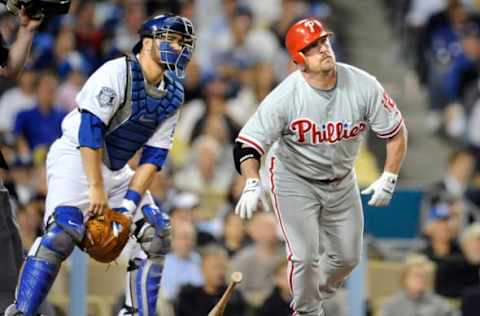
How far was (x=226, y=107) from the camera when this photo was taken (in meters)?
14.5

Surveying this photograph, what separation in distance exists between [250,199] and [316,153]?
68cm

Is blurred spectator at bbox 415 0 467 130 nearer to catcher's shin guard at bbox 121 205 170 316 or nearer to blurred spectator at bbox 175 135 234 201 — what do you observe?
blurred spectator at bbox 175 135 234 201

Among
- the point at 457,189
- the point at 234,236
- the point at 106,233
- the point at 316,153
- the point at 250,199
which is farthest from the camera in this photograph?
the point at 457,189

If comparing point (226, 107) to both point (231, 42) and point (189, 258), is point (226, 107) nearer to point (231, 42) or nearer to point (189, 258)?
point (231, 42)

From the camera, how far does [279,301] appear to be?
35.3ft

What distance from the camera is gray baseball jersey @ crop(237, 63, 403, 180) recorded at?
27.7 feet

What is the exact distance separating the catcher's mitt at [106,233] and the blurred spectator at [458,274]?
4.08 metres

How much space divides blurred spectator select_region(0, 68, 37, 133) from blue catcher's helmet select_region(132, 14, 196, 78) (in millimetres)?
5785

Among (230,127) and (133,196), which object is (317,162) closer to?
(133,196)

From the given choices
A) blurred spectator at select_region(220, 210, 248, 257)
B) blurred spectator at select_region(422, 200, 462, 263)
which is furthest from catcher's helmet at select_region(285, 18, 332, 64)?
blurred spectator at select_region(422, 200, 462, 263)

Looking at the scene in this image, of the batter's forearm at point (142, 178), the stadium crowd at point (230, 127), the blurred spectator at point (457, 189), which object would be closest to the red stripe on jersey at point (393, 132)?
the batter's forearm at point (142, 178)

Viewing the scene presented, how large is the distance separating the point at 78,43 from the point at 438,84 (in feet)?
13.2

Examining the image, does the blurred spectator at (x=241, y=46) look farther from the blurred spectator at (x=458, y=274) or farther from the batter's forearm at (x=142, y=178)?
the batter's forearm at (x=142, y=178)

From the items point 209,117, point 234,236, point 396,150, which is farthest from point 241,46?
point 396,150
